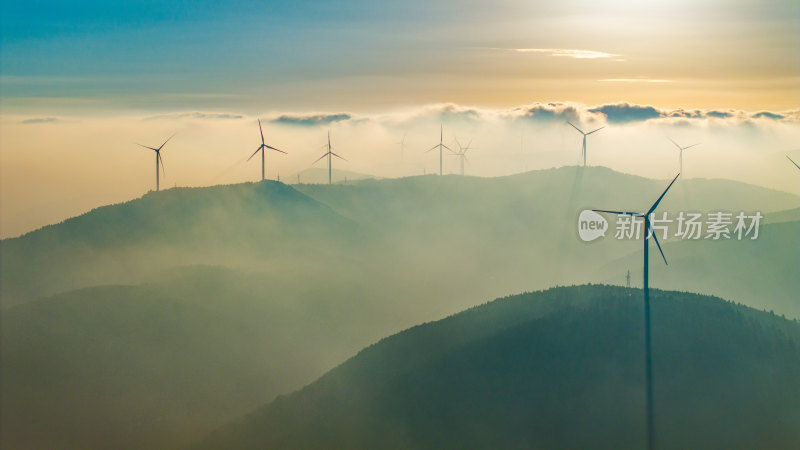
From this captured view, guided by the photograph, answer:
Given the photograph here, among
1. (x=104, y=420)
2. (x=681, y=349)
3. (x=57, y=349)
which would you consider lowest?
(x=104, y=420)

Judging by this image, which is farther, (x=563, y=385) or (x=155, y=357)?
(x=155, y=357)

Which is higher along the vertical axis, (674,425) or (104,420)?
(674,425)

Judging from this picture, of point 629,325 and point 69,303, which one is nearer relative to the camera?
point 629,325

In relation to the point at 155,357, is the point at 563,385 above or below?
above

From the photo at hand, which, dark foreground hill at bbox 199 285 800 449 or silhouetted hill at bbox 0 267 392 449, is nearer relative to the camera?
dark foreground hill at bbox 199 285 800 449

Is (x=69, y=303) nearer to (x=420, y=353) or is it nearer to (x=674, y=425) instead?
(x=420, y=353)

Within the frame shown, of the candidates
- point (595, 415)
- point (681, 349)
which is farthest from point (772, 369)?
point (595, 415)

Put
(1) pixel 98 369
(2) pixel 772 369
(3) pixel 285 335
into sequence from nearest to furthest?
1. (2) pixel 772 369
2. (1) pixel 98 369
3. (3) pixel 285 335

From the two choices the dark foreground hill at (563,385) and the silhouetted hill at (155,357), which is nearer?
the dark foreground hill at (563,385)
